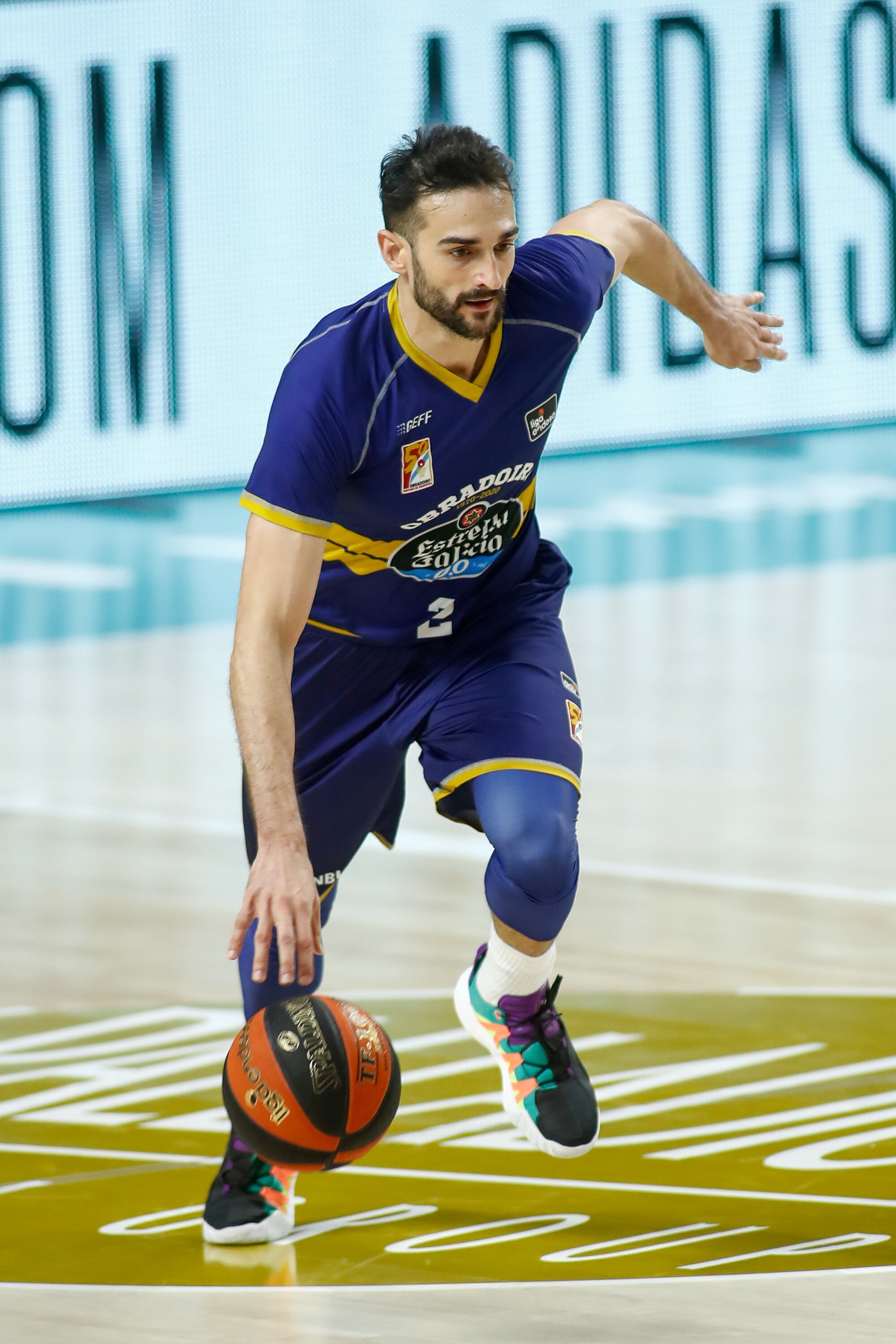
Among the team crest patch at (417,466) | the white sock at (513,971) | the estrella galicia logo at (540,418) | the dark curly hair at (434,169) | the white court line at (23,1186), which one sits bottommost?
the white court line at (23,1186)

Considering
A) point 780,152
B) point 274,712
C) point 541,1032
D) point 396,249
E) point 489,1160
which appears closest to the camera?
point 274,712

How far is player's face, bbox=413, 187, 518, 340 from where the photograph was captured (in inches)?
176

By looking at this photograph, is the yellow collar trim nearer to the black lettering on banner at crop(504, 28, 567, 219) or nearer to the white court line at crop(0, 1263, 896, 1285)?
the white court line at crop(0, 1263, 896, 1285)

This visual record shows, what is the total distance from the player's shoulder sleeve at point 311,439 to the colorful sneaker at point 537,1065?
117 centimetres

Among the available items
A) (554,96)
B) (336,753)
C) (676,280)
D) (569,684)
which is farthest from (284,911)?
(554,96)

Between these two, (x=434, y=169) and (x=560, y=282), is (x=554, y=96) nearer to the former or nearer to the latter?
(x=560, y=282)

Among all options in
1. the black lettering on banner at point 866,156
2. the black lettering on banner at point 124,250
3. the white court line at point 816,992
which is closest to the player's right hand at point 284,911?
the white court line at point 816,992

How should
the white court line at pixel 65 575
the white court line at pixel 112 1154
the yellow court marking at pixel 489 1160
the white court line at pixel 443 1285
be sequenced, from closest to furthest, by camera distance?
the white court line at pixel 443 1285 < the yellow court marking at pixel 489 1160 < the white court line at pixel 112 1154 < the white court line at pixel 65 575

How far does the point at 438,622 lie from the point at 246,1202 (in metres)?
1.28

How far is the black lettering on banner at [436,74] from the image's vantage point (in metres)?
17.3

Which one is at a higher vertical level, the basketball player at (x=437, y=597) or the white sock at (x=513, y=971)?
the basketball player at (x=437, y=597)

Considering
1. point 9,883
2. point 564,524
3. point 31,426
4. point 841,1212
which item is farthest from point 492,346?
point 31,426

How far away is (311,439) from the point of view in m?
4.54

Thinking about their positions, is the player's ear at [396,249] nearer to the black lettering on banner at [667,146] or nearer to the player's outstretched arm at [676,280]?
the player's outstretched arm at [676,280]
